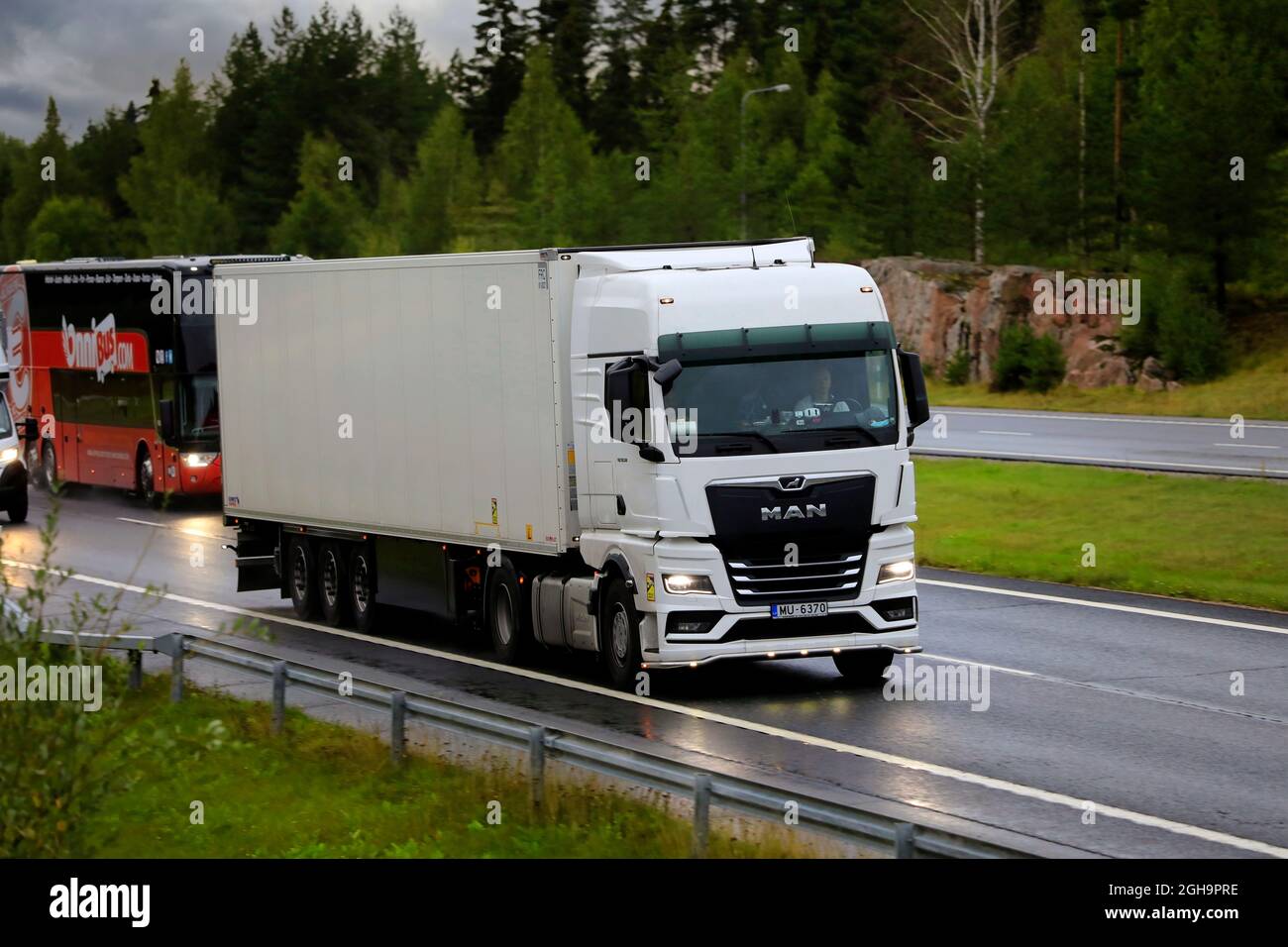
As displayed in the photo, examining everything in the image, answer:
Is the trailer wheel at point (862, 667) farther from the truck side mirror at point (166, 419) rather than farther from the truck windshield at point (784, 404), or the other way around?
the truck side mirror at point (166, 419)

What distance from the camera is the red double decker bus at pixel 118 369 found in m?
33.0

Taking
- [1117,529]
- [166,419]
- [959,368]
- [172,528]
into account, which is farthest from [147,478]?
[959,368]

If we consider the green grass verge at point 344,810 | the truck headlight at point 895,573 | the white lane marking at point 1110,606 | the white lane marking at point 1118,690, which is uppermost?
the truck headlight at point 895,573

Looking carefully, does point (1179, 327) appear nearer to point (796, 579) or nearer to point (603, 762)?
point (796, 579)

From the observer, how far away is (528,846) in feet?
31.3

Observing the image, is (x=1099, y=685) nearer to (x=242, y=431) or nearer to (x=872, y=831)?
(x=872, y=831)

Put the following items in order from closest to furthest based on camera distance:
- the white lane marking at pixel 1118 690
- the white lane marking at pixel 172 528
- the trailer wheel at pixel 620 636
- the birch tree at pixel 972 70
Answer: the white lane marking at pixel 1118 690 → the trailer wheel at pixel 620 636 → the white lane marking at pixel 172 528 → the birch tree at pixel 972 70

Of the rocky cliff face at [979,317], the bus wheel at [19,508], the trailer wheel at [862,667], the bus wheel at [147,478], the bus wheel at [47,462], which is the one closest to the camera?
the trailer wheel at [862,667]

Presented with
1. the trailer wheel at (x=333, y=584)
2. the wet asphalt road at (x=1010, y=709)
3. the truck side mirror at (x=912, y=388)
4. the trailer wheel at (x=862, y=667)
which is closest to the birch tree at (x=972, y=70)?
the wet asphalt road at (x=1010, y=709)

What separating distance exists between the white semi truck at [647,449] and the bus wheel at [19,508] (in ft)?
50.2

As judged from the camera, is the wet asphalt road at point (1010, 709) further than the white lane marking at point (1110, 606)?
No

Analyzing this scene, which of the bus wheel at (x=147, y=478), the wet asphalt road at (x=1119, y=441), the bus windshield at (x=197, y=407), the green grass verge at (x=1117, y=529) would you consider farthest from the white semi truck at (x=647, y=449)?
the bus wheel at (x=147, y=478)

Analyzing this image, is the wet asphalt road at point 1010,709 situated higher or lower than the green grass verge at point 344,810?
Result: lower
